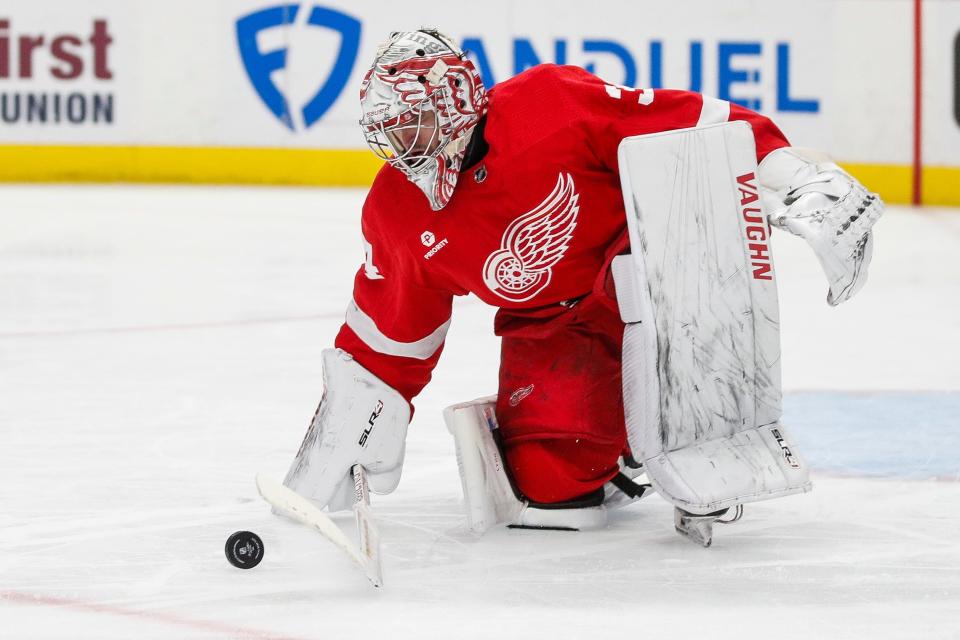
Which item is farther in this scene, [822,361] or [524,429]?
[822,361]

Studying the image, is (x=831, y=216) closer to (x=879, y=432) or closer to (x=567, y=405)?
(x=567, y=405)

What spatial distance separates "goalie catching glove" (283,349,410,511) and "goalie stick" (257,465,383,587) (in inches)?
1.1

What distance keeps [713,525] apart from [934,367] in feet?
4.83

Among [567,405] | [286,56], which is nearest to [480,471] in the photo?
[567,405]

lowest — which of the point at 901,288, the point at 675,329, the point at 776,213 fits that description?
the point at 901,288

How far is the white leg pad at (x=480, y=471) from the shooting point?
225 cm

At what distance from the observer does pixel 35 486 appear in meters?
2.51

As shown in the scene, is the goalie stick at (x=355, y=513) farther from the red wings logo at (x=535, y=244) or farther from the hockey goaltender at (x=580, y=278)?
the red wings logo at (x=535, y=244)

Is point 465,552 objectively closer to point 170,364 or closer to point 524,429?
point 524,429

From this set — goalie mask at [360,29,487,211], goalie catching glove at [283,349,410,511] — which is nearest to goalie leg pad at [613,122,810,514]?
goalie mask at [360,29,487,211]

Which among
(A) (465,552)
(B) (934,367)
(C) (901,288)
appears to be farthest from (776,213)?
(C) (901,288)

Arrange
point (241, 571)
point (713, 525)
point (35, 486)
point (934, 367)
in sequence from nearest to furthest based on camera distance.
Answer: point (241, 571)
point (713, 525)
point (35, 486)
point (934, 367)

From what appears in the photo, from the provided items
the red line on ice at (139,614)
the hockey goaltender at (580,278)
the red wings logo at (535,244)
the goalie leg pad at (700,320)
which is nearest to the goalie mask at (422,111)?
the hockey goaltender at (580,278)

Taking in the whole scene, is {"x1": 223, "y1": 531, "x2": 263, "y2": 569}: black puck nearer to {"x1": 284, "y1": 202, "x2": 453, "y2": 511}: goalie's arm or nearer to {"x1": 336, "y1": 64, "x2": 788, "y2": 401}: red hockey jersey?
{"x1": 284, "y1": 202, "x2": 453, "y2": 511}: goalie's arm
